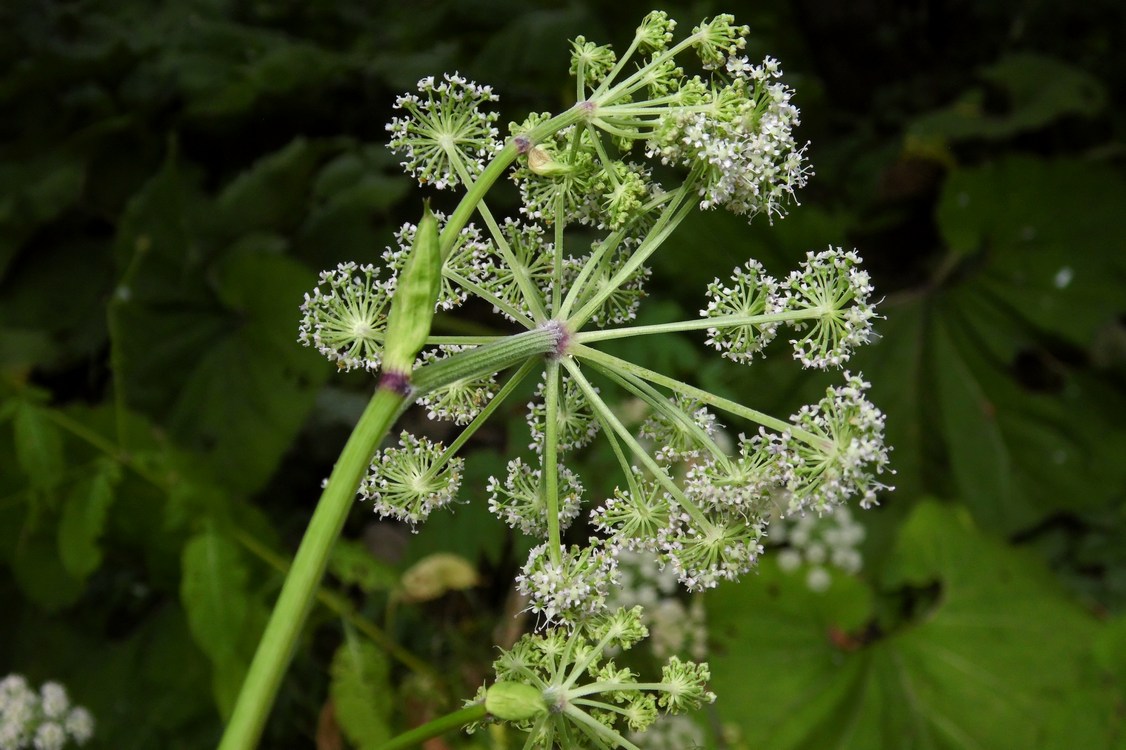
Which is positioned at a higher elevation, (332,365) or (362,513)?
(332,365)

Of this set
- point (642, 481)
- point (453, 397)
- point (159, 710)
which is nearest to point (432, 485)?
point (453, 397)

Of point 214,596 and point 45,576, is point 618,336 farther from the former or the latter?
point 45,576

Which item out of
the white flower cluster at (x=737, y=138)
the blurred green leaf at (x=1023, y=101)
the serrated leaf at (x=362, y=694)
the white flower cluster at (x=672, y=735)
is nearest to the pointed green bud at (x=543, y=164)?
the white flower cluster at (x=737, y=138)

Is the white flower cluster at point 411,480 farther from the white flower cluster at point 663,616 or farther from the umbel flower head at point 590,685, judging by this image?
the white flower cluster at point 663,616

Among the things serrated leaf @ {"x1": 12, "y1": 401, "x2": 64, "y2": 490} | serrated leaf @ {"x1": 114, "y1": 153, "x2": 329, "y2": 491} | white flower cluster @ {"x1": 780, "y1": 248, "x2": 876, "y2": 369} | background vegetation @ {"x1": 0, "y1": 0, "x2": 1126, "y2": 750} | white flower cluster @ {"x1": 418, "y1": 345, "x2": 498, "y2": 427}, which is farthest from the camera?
serrated leaf @ {"x1": 114, "y1": 153, "x2": 329, "y2": 491}

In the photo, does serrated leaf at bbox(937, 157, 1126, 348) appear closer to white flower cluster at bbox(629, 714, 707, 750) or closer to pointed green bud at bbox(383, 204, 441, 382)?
white flower cluster at bbox(629, 714, 707, 750)

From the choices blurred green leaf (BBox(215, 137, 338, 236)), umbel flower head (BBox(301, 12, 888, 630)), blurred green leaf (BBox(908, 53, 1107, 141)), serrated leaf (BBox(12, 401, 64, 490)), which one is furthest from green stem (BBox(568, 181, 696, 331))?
blurred green leaf (BBox(908, 53, 1107, 141))

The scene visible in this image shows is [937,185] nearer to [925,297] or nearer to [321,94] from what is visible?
[925,297]

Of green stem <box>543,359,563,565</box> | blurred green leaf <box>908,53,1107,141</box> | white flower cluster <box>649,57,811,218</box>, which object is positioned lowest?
green stem <box>543,359,563,565</box>
